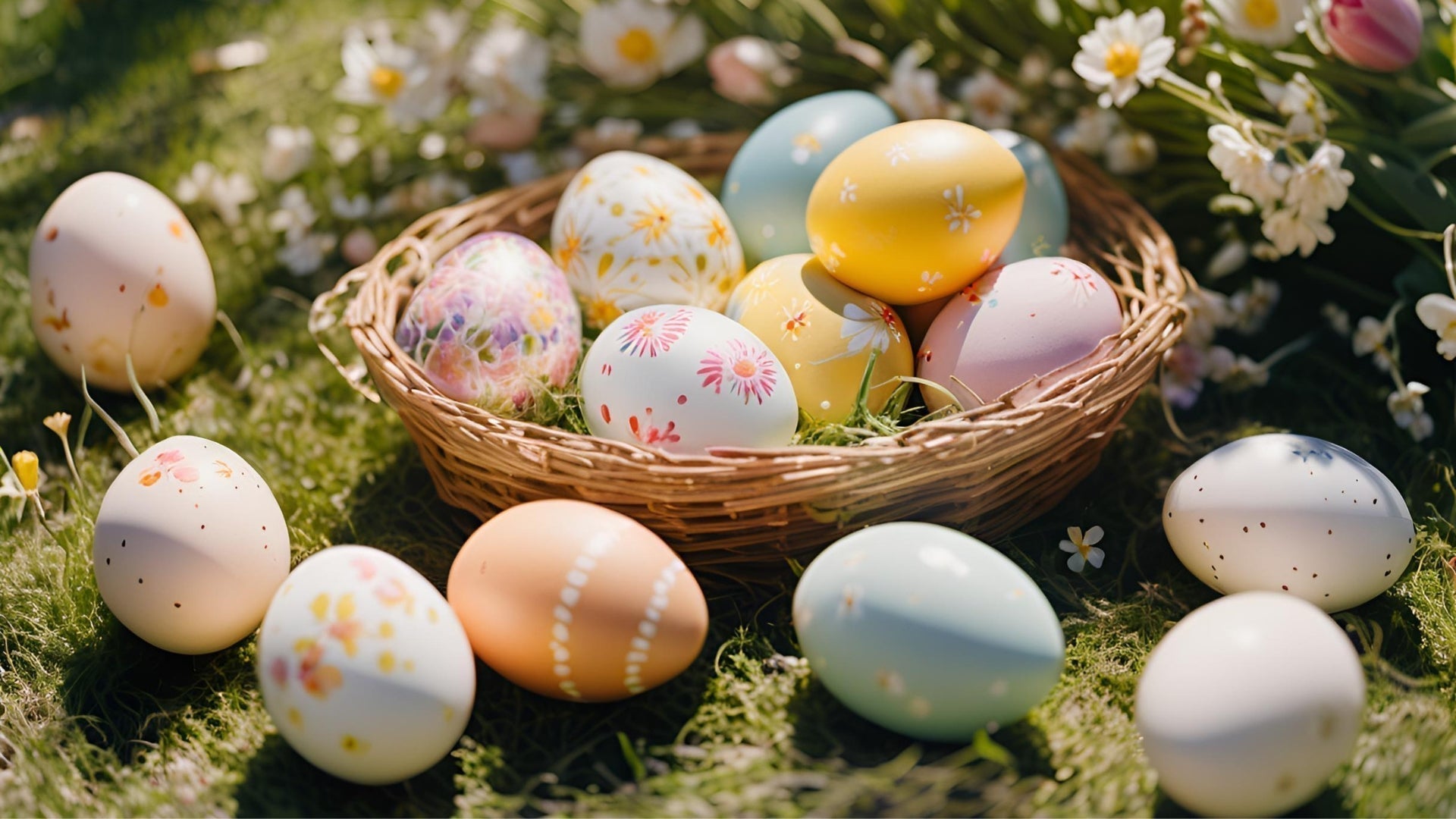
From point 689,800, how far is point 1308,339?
1.32 meters

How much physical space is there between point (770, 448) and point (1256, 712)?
61cm

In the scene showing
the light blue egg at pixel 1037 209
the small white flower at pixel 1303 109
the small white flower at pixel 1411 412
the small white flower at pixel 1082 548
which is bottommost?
A: the small white flower at pixel 1082 548

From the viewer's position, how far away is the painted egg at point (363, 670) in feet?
3.84

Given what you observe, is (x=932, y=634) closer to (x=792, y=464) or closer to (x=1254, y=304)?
(x=792, y=464)

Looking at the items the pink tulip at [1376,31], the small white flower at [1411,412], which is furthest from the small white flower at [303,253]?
the small white flower at [1411,412]

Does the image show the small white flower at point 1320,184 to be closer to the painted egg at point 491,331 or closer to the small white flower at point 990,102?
the small white flower at point 990,102

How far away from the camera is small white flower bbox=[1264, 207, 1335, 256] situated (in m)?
1.58

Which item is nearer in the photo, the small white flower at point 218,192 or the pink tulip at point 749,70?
the pink tulip at point 749,70

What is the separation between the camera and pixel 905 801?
1182mm

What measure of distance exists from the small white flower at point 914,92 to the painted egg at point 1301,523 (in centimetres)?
83

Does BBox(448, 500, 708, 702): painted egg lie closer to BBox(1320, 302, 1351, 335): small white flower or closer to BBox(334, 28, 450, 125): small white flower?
BBox(334, 28, 450, 125): small white flower

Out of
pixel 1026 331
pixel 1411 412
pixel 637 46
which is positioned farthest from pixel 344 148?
pixel 1411 412

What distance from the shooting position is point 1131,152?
1.94m

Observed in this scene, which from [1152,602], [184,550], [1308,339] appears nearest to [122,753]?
[184,550]
